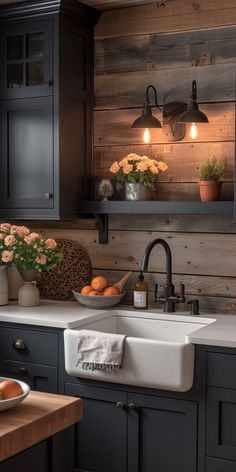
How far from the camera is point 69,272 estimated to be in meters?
3.88

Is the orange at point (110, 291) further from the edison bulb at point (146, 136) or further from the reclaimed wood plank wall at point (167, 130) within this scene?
the edison bulb at point (146, 136)

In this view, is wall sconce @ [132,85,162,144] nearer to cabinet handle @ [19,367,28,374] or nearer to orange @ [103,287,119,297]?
orange @ [103,287,119,297]

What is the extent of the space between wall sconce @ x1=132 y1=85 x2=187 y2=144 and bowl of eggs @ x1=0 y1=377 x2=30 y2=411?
1.85 metres

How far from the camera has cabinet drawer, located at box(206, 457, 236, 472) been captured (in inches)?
112

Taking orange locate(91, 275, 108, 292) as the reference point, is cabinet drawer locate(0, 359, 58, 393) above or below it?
below

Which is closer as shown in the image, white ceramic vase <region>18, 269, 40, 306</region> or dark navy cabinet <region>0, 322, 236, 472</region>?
dark navy cabinet <region>0, 322, 236, 472</region>

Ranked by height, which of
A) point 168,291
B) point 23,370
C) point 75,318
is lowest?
point 23,370

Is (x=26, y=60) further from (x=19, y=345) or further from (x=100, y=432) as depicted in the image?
(x=100, y=432)

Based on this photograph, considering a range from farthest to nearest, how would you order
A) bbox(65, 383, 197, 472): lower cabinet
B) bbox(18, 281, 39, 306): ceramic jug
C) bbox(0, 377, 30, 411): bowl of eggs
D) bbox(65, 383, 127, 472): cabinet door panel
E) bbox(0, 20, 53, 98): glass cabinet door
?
bbox(18, 281, 39, 306): ceramic jug, bbox(0, 20, 53, 98): glass cabinet door, bbox(65, 383, 127, 472): cabinet door panel, bbox(65, 383, 197, 472): lower cabinet, bbox(0, 377, 30, 411): bowl of eggs

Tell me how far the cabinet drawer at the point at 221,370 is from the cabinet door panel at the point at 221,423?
1.1 inches

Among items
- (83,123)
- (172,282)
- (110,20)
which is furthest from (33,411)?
(110,20)

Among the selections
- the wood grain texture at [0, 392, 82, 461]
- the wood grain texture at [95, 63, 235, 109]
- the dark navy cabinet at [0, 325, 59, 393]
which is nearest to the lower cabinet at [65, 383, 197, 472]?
the dark navy cabinet at [0, 325, 59, 393]

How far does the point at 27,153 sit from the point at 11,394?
1.95 m

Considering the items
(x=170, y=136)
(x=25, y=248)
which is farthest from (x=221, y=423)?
(x=170, y=136)
